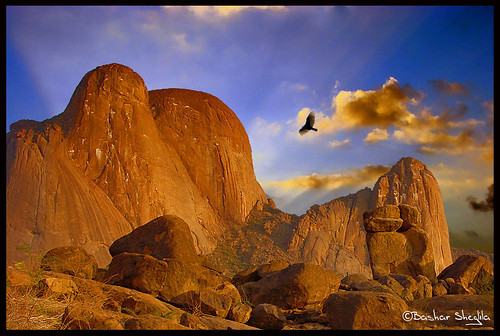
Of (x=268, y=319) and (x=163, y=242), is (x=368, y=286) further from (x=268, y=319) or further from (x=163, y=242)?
(x=163, y=242)

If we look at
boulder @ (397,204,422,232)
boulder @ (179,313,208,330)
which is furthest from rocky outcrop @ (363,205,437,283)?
boulder @ (179,313,208,330)

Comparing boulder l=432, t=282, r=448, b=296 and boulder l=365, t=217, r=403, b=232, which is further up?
boulder l=365, t=217, r=403, b=232

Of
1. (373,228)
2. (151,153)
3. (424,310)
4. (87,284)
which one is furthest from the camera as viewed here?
(151,153)

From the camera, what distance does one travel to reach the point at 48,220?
104 ft

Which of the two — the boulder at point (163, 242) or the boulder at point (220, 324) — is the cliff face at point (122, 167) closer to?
the boulder at point (163, 242)

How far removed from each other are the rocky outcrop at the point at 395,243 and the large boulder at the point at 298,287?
626cm

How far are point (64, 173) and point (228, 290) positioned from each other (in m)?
30.0

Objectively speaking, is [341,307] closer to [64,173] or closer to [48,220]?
[48,220]

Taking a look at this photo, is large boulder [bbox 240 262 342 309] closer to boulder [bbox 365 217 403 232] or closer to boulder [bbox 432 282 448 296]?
boulder [bbox 432 282 448 296]

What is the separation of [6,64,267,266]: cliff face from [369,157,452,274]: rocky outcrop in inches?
758

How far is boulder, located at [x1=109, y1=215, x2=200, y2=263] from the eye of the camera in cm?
1293

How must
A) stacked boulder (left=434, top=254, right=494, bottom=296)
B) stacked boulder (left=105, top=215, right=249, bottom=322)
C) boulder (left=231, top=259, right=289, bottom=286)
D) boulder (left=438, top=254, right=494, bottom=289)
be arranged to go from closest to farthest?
1. stacked boulder (left=105, top=215, right=249, bottom=322)
2. stacked boulder (left=434, top=254, right=494, bottom=296)
3. boulder (left=438, top=254, right=494, bottom=289)
4. boulder (left=231, top=259, right=289, bottom=286)
